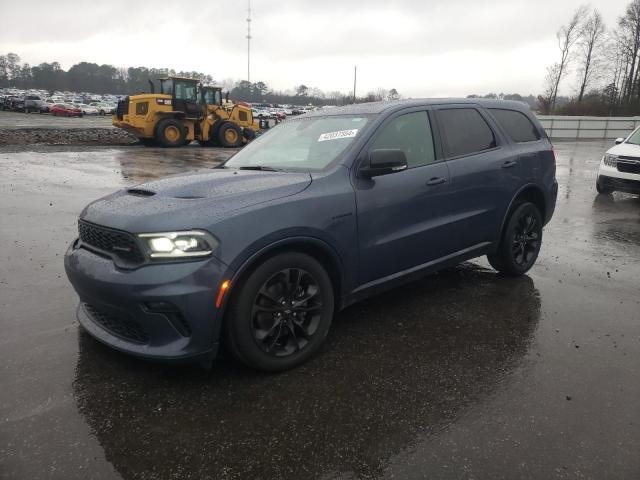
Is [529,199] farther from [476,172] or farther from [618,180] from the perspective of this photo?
[618,180]

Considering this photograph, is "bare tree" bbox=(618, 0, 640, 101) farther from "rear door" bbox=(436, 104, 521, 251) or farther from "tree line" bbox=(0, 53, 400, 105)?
"tree line" bbox=(0, 53, 400, 105)

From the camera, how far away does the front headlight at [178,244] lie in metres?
2.83

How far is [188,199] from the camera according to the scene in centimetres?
312

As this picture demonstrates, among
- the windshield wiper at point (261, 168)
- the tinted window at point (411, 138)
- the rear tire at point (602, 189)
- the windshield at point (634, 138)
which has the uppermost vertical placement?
the tinted window at point (411, 138)

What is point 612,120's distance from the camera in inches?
1331

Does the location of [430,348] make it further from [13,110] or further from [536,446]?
[13,110]

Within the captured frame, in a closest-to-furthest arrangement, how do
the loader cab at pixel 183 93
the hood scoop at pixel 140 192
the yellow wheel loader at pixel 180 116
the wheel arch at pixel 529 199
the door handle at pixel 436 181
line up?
the hood scoop at pixel 140 192, the door handle at pixel 436 181, the wheel arch at pixel 529 199, the yellow wheel loader at pixel 180 116, the loader cab at pixel 183 93

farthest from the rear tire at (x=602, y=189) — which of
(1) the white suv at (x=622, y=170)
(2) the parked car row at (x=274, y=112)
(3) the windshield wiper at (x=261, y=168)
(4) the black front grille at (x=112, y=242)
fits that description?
(2) the parked car row at (x=274, y=112)

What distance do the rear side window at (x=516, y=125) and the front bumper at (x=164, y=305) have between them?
11.4 feet

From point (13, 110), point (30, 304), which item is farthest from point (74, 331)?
point (13, 110)

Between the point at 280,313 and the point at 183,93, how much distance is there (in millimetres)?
19479

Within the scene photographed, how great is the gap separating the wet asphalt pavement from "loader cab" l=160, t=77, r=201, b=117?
1674 cm

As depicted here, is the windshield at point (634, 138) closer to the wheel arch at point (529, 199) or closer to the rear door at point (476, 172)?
the wheel arch at point (529, 199)

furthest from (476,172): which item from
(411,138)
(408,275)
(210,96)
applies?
(210,96)
